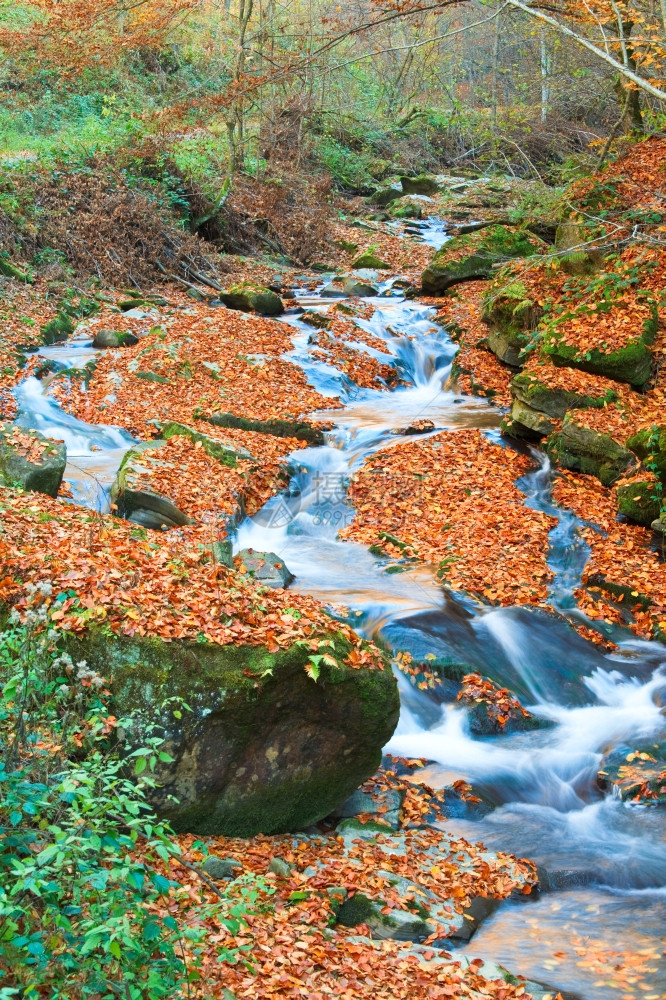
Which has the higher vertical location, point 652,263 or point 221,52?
point 221,52

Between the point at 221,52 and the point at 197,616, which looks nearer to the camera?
the point at 197,616

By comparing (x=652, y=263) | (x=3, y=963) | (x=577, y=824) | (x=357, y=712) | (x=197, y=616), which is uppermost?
(x=652, y=263)

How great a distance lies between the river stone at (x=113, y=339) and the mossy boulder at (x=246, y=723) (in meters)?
10.6

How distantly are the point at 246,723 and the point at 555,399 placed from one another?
28.7ft

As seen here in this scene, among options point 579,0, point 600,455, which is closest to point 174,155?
point 579,0

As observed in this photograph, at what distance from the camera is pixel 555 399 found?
1241cm

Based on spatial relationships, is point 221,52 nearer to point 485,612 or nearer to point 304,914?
point 485,612

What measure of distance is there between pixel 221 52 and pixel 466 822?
28.1 meters

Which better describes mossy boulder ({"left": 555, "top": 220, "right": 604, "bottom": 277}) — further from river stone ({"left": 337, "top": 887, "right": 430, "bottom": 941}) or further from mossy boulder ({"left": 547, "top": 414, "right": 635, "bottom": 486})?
river stone ({"left": 337, "top": 887, "right": 430, "bottom": 941})

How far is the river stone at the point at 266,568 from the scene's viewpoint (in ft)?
29.7

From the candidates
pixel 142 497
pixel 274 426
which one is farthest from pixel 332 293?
pixel 142 497

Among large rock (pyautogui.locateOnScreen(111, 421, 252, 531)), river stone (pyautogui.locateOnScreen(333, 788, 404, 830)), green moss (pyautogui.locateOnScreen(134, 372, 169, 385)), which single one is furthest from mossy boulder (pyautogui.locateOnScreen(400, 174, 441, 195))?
river stone (pyautogui.locateOnScreen(333, 788, 404, 830))

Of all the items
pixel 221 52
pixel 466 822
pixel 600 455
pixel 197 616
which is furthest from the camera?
pixel 221 52

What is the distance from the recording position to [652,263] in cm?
1385
